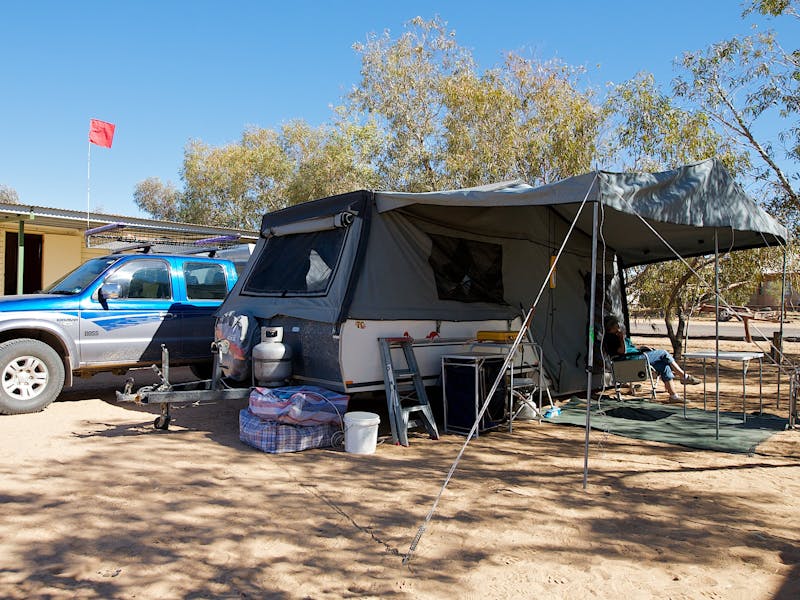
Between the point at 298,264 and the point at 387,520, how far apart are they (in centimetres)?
345

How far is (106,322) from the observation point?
7.25m

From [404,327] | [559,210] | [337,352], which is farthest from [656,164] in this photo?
[337,352]

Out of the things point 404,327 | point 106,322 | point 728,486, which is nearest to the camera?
point 728,486

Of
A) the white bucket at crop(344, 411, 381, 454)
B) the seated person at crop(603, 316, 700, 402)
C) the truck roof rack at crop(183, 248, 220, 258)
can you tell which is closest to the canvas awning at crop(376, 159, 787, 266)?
the seated person at crop(603, 316, 700, 402)

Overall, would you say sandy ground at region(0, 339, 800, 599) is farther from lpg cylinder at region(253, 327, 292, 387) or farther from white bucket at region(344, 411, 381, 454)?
lpg cylinder at region(253, 327, 292, 387)

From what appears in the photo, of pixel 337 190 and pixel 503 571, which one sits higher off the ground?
pixel 337 190

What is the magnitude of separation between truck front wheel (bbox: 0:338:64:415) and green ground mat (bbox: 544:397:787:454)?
17.5 feet

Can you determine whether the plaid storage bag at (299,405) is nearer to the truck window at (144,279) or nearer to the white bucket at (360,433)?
the white bucket at (360,433)

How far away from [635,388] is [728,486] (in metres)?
4.98

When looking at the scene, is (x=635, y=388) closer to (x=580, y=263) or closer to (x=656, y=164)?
(x=580, y=263)

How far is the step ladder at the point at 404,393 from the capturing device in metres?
5.74

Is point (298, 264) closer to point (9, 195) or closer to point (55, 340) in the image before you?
point (55, 340)

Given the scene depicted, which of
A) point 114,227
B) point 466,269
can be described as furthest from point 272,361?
point 114,227

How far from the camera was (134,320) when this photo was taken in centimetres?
747
